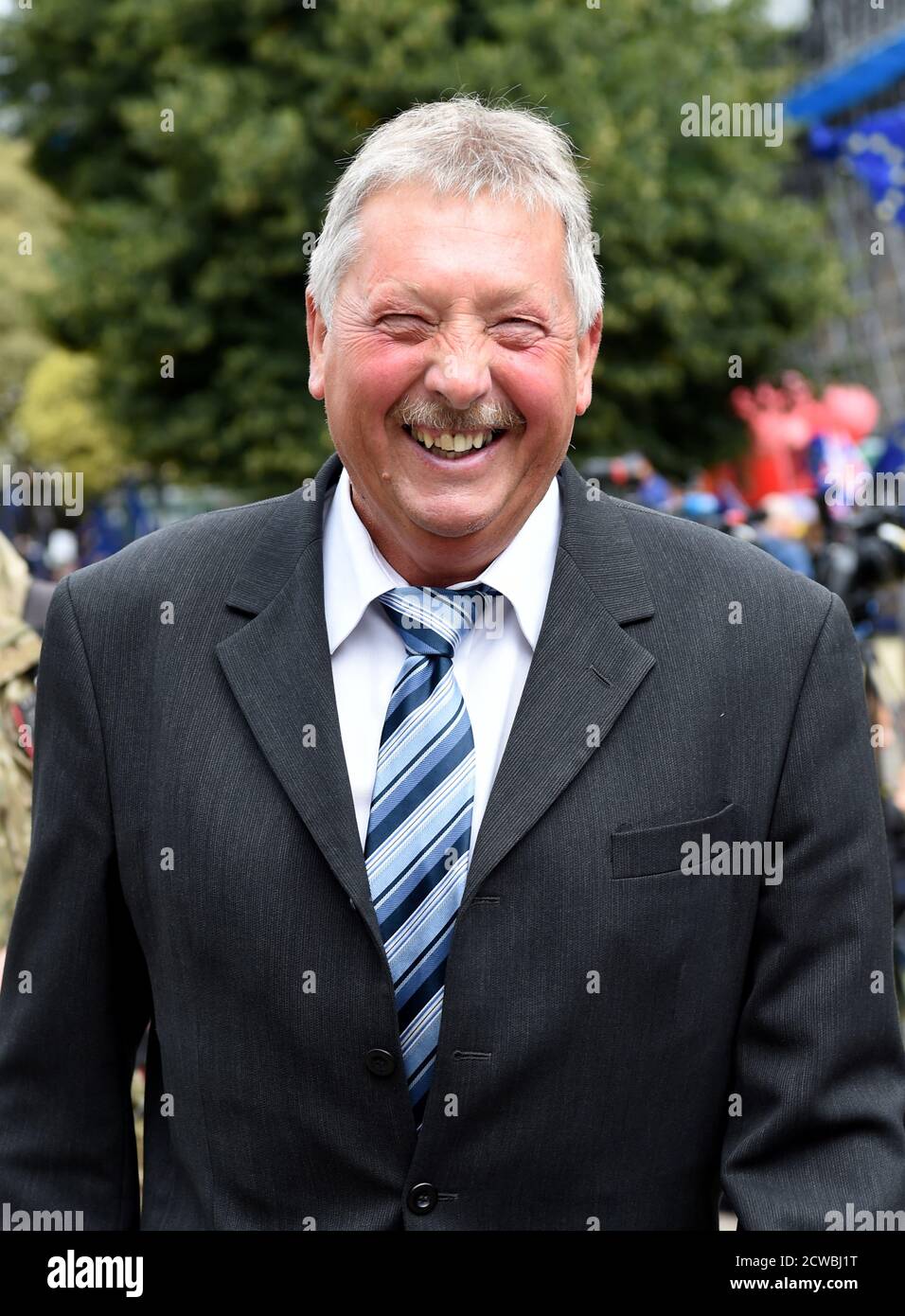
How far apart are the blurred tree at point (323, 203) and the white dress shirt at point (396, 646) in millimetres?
13043

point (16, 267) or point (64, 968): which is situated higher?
point (16, 267)

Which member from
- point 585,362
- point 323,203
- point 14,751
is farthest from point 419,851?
point 323,203

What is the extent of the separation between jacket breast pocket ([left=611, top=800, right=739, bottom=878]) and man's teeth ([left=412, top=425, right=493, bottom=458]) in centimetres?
51

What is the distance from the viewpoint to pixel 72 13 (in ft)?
59.4

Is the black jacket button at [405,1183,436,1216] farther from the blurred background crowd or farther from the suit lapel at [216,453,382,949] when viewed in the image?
the blurred background crowd

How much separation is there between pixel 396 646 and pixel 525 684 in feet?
0.62

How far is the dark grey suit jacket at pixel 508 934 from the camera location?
6.52 feet

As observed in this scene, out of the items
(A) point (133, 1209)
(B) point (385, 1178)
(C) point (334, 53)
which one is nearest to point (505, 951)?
(B) point (385, 1178)

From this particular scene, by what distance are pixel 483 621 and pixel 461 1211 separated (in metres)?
0.75

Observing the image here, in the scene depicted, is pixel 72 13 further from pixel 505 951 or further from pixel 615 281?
pixel 505 951

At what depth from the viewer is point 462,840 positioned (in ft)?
6.66

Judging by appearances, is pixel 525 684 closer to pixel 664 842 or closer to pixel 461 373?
pixel 664 842

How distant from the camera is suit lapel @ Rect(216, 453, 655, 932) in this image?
1.99 m

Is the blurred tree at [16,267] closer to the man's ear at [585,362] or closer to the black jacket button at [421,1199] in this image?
the man's ear at [585,362]
